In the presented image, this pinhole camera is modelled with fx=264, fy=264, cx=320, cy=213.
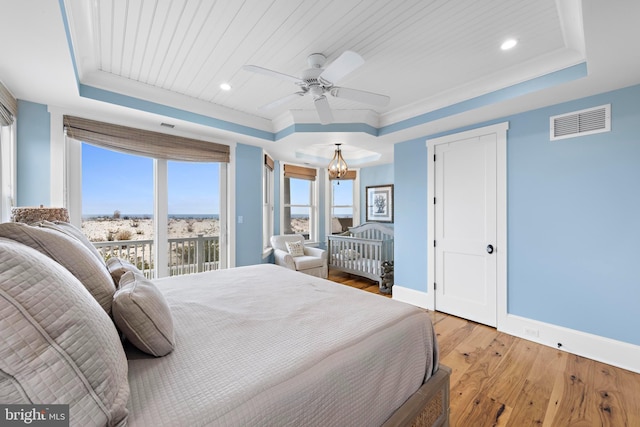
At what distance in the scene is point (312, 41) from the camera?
197cm

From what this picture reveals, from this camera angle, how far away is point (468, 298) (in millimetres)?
3145

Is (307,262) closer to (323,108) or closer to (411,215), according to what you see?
(411,215)

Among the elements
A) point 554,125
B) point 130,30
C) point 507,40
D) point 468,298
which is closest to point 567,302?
point 468,298

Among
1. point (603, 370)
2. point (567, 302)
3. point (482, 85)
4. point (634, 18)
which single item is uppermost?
point (482, 85)

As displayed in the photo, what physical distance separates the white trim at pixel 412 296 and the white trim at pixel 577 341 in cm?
89

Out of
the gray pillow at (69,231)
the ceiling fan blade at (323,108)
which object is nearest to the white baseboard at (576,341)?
the ceiling fan blade at (323,108)

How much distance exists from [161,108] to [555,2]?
11.1ft

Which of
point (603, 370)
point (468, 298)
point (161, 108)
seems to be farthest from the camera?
point (468, 298)

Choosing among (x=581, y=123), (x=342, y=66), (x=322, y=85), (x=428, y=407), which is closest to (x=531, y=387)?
(x=428, y=407)

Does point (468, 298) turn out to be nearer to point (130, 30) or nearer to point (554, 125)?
point (554, 125)

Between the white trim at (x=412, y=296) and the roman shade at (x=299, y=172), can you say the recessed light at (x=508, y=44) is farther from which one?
the roman shade at (x=299, y=172)

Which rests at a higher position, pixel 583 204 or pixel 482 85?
pixel 482 85

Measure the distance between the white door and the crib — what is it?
1081 mm

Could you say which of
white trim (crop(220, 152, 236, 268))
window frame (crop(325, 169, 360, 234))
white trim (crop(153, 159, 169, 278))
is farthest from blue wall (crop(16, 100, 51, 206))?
window frame (crop(325, 169, 360, 234))
